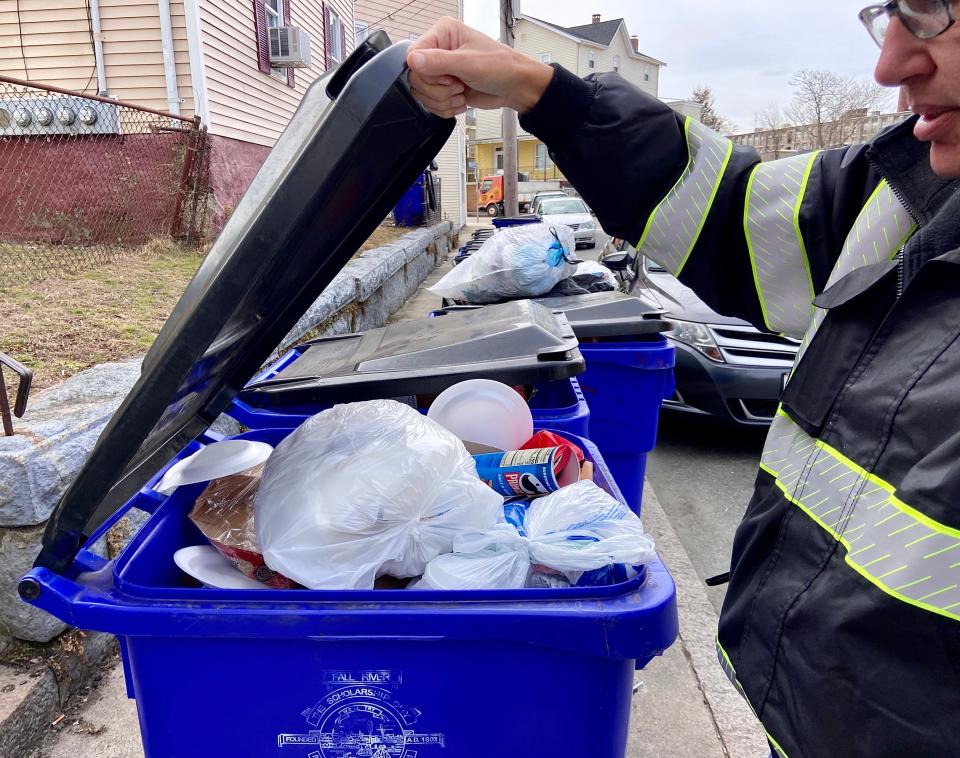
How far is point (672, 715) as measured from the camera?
96.4 inches

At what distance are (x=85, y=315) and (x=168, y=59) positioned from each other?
17.5 feet

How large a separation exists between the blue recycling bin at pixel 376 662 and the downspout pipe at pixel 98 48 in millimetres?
9033

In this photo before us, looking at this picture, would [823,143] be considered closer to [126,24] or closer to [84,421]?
[126,24]

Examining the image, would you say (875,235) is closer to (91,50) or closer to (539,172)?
(91,50)

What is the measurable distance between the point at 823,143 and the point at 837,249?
2805 centimetres

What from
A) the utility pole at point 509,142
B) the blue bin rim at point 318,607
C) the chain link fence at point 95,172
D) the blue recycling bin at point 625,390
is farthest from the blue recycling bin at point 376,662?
the utility pole at point 509,142

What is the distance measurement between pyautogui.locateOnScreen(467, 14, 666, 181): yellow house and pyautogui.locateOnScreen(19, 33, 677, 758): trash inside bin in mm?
38861

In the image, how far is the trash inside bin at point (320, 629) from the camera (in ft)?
3.30

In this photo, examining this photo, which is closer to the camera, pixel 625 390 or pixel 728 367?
pixel 625 390

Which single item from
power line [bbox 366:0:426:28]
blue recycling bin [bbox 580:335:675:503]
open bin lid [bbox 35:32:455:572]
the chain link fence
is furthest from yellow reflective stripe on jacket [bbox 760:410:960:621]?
power line [bbox 366:0:426:28]

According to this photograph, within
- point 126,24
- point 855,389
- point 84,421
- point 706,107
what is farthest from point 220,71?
point 706,107

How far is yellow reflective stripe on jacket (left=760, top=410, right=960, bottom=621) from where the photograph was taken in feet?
2.60

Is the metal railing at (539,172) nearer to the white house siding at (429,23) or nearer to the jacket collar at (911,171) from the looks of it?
the white house siding at (429,23)

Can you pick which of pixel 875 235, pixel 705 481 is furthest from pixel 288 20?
pixel 875 235
